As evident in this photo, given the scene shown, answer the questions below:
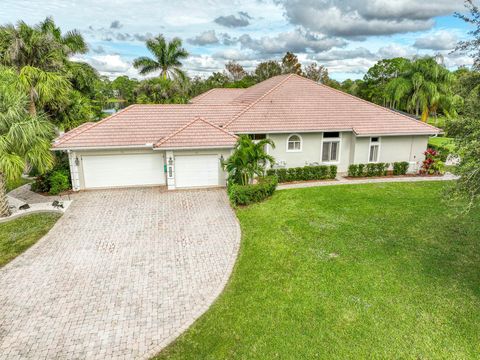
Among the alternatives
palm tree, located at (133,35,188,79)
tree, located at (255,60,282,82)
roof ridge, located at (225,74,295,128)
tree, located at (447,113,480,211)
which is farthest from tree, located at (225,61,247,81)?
tree, located at (447,113,480,211)

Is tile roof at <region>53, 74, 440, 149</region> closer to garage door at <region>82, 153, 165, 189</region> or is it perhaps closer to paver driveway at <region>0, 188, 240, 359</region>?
garage door at <region>82, 153, 165, 189</region>

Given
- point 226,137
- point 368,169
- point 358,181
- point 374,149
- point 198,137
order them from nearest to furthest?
point 198,137, point 226,137, point 358,181, point 368,169, point 374,149

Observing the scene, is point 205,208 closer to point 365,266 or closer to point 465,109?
point 365,266

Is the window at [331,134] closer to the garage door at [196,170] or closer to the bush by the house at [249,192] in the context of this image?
the bush by the house at [249,192]

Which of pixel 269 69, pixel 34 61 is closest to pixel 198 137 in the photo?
pixel 34 61

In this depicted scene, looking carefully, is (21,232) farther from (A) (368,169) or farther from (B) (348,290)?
(A) (368,169)

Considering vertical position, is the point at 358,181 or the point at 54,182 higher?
the point at 54,182

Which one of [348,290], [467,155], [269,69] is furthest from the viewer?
[269,69]
